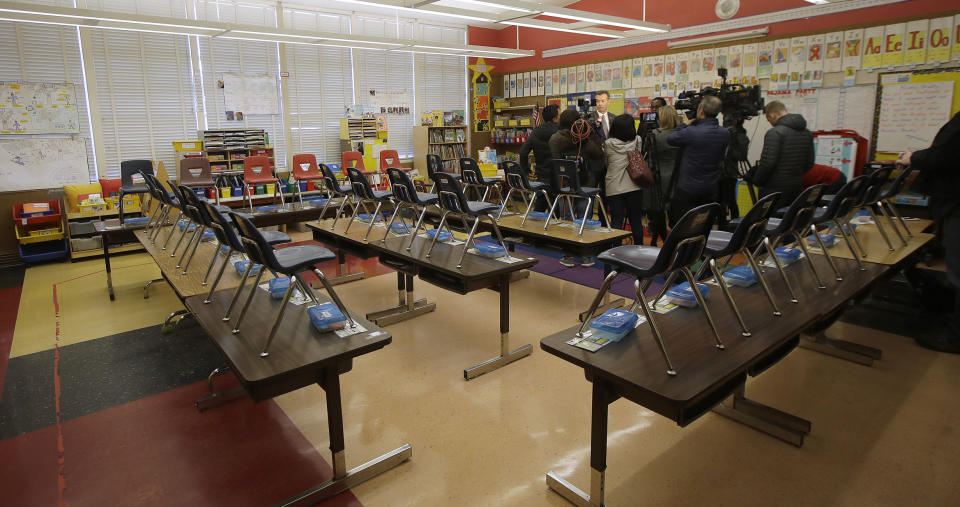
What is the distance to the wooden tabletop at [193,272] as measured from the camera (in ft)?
10.3

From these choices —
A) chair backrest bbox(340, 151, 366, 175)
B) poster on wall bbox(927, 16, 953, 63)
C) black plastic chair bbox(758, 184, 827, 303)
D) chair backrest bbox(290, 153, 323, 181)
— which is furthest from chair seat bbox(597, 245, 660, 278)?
chair backrest bbox(340, 151, 366, 175)

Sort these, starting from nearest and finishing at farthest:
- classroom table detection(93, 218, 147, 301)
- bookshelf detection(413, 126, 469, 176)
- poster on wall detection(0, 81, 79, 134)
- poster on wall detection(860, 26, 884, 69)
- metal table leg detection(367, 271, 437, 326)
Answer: metal table leg detection(367, 271, 437, 326)
classroom table detection(93, 218, 147, 301)
poster on wall detection(860, 26, 884, 69)
poster on wall detection(0, 81, 79, 134)
bookshelf detection(413, 126, 469, 176)

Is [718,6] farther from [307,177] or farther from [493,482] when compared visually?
[493,482]

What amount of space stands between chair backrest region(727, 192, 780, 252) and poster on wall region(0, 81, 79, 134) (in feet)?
27.7

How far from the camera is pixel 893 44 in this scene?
6.07 metres

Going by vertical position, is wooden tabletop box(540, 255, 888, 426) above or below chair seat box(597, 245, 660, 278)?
below

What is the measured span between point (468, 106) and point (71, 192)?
726 centimetres

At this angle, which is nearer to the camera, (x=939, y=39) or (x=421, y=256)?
(x=421, y=256)

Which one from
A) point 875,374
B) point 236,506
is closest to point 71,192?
point 236,506

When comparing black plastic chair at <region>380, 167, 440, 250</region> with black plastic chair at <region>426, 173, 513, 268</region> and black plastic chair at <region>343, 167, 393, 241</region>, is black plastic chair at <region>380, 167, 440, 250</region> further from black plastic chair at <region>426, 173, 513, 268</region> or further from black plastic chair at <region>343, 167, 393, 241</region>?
black plastic chair at <region>343, 167, 393, 241</region>

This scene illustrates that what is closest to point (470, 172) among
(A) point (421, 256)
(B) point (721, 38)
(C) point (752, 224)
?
(A) point (421, 256)

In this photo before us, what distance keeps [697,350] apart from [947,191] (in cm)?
270

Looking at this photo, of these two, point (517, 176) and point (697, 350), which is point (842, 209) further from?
point (517, 176)

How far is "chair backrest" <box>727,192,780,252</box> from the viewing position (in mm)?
2373
